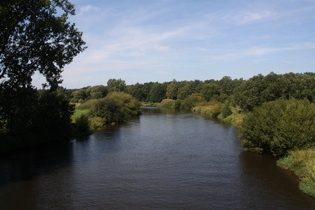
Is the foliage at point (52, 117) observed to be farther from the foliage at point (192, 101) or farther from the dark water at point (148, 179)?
the foliage at point (192, 101)

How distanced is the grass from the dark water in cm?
51

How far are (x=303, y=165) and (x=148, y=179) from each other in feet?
39.2

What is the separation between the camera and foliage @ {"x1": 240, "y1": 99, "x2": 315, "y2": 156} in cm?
2140

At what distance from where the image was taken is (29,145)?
2933 centimetres

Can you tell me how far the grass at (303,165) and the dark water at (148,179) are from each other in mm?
510

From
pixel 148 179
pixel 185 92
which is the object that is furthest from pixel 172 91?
pixel 148 179

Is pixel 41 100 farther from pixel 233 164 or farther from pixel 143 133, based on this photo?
pixel 233 164

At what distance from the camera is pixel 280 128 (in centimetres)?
2211

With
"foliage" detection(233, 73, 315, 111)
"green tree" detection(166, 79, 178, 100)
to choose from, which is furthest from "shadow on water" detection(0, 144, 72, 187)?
"green tree" detection(166, 79, 178, 100)

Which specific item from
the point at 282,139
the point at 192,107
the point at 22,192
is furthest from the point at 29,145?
the point at 192,107

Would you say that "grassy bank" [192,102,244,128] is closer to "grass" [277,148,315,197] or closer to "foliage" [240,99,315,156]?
"foliage" [240,99,315,156]

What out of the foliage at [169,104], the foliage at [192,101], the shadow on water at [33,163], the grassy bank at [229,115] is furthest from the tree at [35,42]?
the foliage at [169,104]

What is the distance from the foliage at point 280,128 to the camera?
21.4 m

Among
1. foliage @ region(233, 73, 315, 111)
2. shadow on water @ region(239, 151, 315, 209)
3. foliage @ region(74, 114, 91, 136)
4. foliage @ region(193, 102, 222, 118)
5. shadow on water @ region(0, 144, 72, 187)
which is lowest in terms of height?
shadow on water @ region(239, 151, 315, 209)
